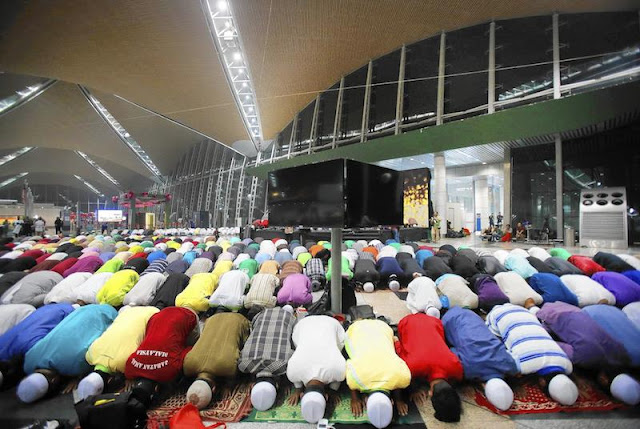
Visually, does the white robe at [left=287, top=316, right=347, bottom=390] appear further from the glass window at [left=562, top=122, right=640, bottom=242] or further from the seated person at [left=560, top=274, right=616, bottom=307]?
the glass window at [left=562, top=122, right=640, bottom=242]

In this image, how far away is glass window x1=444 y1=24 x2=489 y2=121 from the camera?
1081 cm

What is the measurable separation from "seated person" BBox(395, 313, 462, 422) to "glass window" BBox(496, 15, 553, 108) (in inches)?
434

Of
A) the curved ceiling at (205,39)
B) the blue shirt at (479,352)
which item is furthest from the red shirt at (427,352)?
the curved ceiling at (205,39)

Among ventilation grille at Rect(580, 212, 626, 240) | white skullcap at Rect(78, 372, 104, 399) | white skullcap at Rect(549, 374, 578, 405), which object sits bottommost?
white skullcap at Rect(78, 372, 104, 399)

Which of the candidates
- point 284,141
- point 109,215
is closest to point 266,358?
point 284,141

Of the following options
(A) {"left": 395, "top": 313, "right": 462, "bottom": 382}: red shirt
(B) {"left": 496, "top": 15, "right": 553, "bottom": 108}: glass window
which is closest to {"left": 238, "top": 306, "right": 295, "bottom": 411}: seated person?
(A) {"left": 395, "top": 313, "right": 462, "bottom": 382}: red shirt

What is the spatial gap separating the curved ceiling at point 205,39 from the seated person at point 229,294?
1070cm

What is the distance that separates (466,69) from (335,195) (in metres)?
12.2

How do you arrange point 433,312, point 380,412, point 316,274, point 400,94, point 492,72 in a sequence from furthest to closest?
point 400,94 → point 492,72 → point 316,274 → point 433,312 → point 380,412

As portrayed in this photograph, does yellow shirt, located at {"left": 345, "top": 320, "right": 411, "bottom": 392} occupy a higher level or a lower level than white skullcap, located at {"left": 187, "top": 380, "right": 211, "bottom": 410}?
higher

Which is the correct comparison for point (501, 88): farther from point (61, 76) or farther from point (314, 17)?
point (61, 76)

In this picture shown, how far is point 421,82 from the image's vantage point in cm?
1247

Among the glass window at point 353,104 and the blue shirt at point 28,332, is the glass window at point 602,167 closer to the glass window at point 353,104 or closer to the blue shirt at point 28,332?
the glass window at point 353,104

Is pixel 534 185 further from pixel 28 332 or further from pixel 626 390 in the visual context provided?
pixel 28 332
